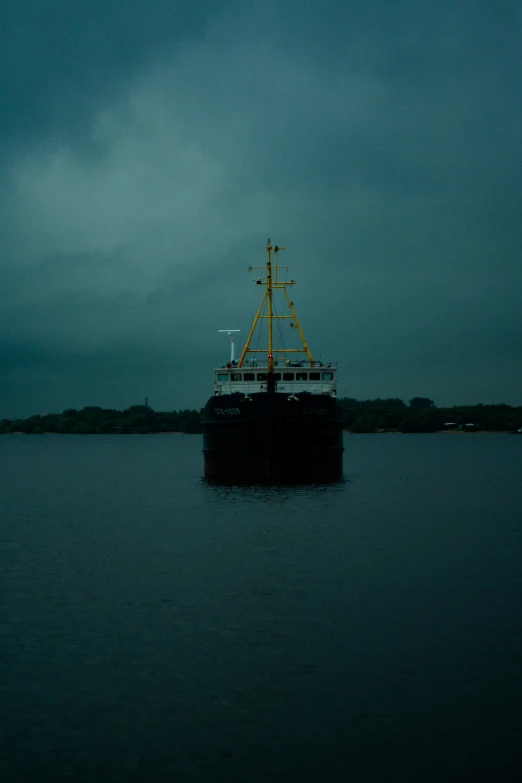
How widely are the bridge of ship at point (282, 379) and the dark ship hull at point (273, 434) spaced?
10.0 ft

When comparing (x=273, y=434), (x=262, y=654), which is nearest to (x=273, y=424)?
(x=273, y=434)

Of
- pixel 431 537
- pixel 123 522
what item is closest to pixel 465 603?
pixel 431 537

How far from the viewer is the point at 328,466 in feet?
163

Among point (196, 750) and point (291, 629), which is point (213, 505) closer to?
point (291, 629)

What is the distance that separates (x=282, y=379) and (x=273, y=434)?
6.85m

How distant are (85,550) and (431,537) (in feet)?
41.9

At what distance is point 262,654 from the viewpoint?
1554 centimetres

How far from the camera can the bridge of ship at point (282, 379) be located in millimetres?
50875

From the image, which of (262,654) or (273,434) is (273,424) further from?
(262,654)

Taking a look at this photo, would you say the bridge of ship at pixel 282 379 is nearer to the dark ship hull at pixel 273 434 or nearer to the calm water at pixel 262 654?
the dark ship hull at pixel 273 434

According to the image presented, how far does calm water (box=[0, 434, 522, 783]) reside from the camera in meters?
11.4

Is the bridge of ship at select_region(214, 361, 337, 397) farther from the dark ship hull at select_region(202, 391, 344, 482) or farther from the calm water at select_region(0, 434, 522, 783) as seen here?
the calm water at select_region(0, 434, 522, 783)

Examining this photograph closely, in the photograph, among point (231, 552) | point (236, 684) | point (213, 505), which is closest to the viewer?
point (236, 684)

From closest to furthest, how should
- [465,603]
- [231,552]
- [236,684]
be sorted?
[236,684], [465,603], [231,552]
